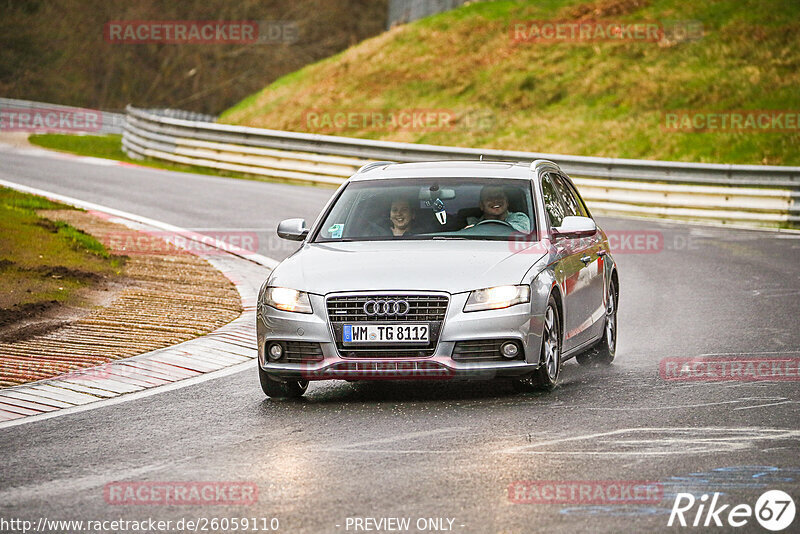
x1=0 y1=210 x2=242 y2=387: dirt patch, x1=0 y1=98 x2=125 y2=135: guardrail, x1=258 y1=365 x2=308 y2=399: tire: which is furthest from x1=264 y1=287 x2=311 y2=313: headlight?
x1=0 y1=98 x2=125 y2=135: guardrail

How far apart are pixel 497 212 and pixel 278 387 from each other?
2164 millimetres

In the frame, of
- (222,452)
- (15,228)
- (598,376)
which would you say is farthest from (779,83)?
(222,452)

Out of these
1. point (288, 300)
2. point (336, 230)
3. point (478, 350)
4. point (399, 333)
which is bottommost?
point (478, 350)

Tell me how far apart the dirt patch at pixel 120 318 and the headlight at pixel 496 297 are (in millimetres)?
3202

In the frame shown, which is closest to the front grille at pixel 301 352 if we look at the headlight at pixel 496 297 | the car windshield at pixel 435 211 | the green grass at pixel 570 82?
the headlight at pixel 496 297

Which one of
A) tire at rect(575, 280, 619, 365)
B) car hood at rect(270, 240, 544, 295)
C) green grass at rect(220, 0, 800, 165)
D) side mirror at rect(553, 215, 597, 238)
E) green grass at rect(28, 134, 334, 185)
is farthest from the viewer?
green grass at rect(220, 0, 800, 165)

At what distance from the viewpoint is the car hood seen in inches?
345

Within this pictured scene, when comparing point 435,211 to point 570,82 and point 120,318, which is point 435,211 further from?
point 570,82

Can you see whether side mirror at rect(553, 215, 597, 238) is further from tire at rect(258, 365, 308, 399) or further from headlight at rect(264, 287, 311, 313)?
tire at rect(258, 365, 308, 399)

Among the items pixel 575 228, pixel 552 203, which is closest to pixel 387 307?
pixel 575 228

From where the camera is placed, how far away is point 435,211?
396 inches

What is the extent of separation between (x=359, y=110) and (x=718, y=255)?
2119 centimetres

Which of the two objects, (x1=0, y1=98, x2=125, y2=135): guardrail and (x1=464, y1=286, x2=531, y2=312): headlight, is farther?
(x1=0, y1=98, x2=125, y2=135): guardrail

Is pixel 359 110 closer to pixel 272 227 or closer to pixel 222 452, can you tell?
pixel 272 227
